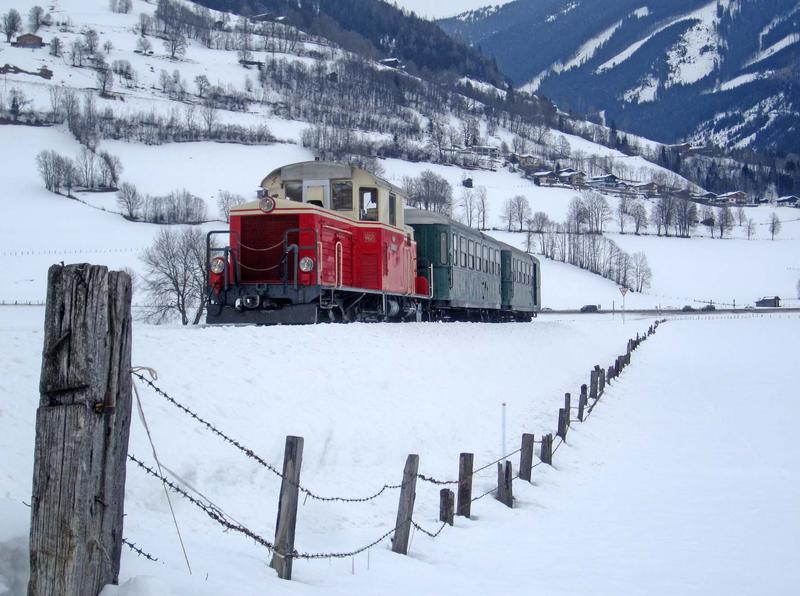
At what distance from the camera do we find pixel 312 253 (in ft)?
57.4

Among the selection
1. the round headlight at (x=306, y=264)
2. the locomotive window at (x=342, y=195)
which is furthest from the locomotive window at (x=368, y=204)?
the round headlight at (x=306, y=264)

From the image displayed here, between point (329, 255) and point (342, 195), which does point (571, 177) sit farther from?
point (329, 255)

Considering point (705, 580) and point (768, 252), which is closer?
point (705, 580)

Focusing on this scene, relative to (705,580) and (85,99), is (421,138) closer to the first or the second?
(85,99)

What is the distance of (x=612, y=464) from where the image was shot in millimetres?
15000

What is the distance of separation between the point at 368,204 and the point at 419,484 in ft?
32.1

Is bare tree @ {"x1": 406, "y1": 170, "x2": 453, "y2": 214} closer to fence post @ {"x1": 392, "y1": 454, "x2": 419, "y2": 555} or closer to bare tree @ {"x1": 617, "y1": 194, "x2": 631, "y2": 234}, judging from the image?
bare tree @ {"x1": 617, "y1": 194, "x2": 631, "y2": 234}

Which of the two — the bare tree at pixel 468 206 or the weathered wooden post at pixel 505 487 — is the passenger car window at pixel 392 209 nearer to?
the weathered wooden post at pixel 505 487

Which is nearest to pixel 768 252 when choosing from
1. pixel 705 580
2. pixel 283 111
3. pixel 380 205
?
pixel 283 111

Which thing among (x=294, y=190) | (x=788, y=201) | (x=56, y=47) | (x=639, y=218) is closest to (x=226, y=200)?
(x=294, y=190)

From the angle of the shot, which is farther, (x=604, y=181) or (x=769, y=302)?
(x=604, y=181)

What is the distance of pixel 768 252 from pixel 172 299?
111242 millimetres

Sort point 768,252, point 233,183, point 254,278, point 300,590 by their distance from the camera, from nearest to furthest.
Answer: point 300,590 → point 254,278 → point 233,183 → point 768,252

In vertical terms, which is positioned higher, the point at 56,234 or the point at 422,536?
the point at 56,234
